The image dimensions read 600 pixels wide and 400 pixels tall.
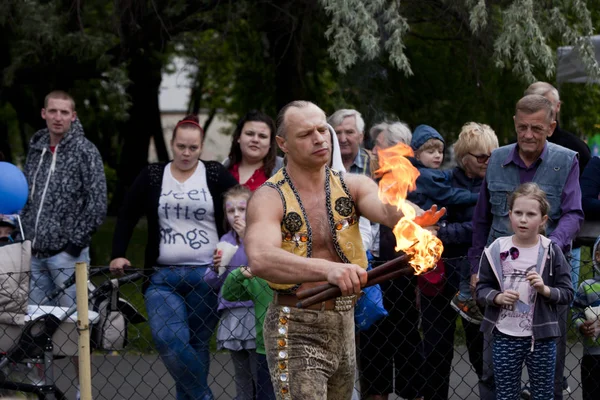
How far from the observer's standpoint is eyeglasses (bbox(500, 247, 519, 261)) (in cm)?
529

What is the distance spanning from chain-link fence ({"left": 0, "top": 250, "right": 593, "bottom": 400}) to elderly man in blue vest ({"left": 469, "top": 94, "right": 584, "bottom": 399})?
377mm

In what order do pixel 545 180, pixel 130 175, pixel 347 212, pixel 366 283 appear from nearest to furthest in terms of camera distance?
pixel 366 283, pixel 347 212, pixel 545 180, pixel 130 175

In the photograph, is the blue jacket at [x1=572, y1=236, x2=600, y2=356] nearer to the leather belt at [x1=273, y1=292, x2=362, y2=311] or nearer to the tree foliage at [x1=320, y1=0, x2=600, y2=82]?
the leather belt at [x1=273, y1=292, x2=362, y2=311]

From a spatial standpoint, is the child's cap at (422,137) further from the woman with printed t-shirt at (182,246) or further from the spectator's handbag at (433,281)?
the woman with printed t-shirt at (182,246)

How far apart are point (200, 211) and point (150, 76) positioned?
9.85m

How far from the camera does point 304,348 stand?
4156mm

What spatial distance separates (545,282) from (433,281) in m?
0.93

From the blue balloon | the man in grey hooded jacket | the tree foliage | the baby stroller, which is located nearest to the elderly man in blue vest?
the baby stroller

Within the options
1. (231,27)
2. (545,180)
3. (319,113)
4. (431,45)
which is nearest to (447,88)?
(431,45)

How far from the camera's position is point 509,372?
523 cm

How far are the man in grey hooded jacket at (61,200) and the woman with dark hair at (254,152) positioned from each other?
38.6 inches

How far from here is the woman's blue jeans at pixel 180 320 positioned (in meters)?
5.91

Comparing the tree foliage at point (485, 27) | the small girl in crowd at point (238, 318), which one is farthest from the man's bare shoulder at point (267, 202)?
the tree foliage at point (485, 27)

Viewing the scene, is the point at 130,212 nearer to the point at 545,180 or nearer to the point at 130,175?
the point at 545,180
